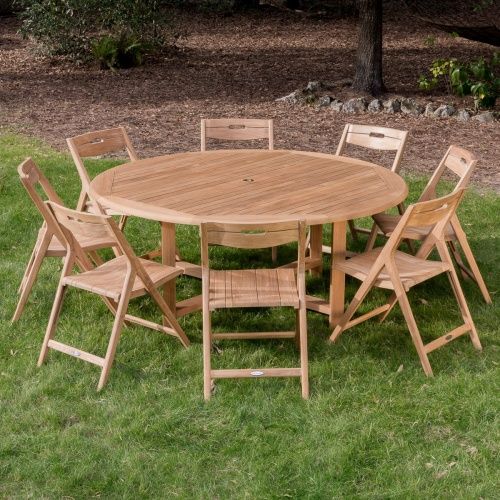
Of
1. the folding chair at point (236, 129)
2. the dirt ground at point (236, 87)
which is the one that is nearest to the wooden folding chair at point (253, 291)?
the folding chair at point (236, 129)

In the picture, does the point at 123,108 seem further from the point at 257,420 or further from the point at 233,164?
the point at 257,420

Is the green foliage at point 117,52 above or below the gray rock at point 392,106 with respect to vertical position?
below

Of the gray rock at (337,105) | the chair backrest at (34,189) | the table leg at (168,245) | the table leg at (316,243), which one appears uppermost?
the chair backrest at (34,189)

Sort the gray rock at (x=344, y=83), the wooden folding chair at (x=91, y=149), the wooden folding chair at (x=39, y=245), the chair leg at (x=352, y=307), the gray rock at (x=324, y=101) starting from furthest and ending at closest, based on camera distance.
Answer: the gray rock at (x=344, y=83), the gray rock at (x=324, y=101), the wooden folding chair at (x=91, y=149), the wooden folding chair at (x=39, y=245), the chair leg at (x=352, y=307)

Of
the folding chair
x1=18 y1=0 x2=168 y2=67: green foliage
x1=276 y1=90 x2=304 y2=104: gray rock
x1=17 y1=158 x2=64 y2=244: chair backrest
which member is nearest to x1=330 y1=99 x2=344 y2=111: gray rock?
x1=276 y1=90 x2=304 y2=104: gray rock

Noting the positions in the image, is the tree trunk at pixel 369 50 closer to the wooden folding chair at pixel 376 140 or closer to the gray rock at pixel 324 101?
the gray rock at pixel 324 101

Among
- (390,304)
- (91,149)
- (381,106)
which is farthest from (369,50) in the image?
(390,304)

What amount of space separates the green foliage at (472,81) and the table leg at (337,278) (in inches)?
268

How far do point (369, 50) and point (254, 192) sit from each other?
23.6 feet

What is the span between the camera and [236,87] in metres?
13.4

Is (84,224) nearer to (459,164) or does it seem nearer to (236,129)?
(459,164)

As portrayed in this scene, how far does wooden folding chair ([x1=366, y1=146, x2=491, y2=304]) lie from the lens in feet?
18.6

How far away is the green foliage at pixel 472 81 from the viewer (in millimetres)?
11625

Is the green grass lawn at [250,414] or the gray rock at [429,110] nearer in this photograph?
the green grass lawn at [250,414]
